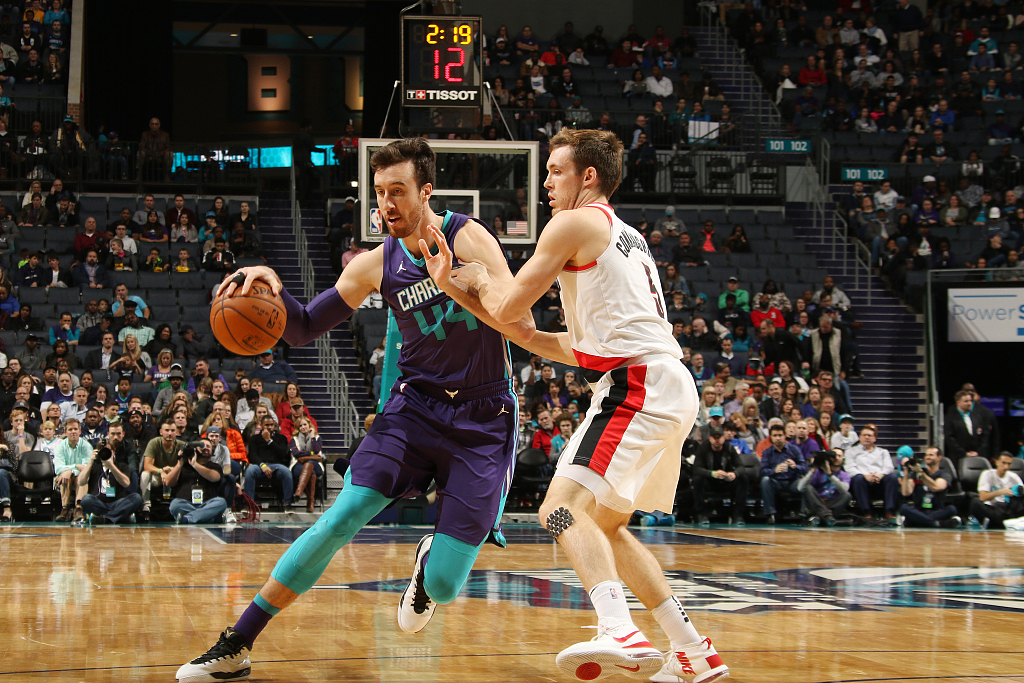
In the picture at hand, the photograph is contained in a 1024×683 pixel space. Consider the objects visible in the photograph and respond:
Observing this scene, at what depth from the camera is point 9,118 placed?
754 inches

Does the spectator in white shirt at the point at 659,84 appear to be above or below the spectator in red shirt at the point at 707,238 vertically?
above

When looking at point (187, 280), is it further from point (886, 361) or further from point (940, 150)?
point (940, 150)

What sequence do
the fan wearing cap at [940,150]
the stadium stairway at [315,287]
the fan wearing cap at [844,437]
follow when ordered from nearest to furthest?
the fan wearing cap at [844,437], the stadium stairway at [315,287], the fan wearing cap at [940,150]

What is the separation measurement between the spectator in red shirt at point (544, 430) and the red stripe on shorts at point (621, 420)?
9.25 metres

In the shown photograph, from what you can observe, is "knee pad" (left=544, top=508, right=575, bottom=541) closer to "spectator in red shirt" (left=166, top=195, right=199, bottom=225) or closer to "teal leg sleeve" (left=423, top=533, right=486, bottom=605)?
"teal leg sleeve" (left=423, top=533, right=486, bottom=605)

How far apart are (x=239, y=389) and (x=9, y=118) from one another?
29.1 ft

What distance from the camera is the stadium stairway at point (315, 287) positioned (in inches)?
618

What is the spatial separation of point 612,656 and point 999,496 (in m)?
11.5

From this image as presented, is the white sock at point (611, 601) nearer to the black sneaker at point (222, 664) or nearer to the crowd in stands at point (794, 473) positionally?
the black sneaker at point (222, 664)

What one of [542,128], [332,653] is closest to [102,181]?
[542,128]

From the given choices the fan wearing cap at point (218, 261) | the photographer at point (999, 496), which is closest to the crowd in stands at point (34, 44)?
the fan wearing cap at point (218, 261)

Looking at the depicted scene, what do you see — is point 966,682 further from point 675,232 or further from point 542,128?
point 542,128

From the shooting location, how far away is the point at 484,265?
13.7 ft

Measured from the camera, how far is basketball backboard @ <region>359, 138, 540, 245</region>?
1296 centimetres
